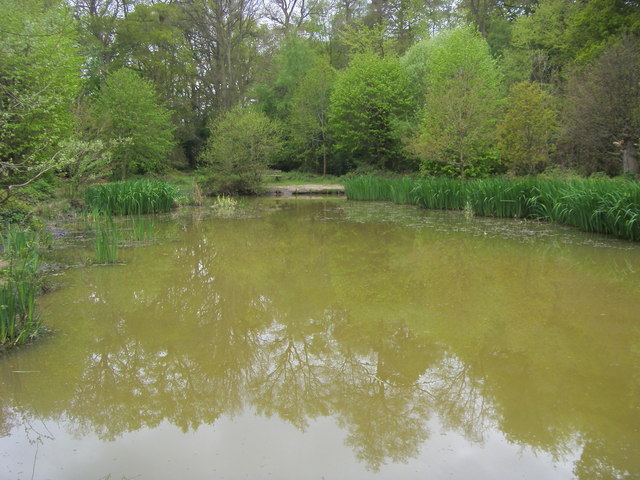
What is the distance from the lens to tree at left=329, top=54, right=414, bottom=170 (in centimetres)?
2178

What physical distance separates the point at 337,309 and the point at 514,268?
9.39 ft

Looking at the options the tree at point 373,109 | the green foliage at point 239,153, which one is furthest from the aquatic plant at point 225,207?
the tree at point 373,109

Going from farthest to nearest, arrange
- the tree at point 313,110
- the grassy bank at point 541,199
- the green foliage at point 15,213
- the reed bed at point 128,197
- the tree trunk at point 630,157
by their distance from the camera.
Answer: the tree at point 313,110
the tree trunk at point 630,157
the reed bed at point 128,197
the grassy bank at point 541,199
the green foliage at point 15,213

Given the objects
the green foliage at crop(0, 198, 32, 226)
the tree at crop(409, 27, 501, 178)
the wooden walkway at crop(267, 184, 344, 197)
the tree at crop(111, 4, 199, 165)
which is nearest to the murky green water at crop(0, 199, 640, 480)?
the green foliage at crop(0, 198, 32, 226)

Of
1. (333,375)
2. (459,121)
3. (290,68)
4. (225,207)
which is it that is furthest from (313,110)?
(333,375)

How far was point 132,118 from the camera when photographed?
67.2ft

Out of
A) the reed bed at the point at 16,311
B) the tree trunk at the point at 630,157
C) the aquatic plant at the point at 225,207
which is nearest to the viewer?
the reed bed at the point at 16,311

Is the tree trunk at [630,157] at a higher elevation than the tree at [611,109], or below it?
below

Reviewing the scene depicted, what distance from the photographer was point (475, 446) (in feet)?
8.07

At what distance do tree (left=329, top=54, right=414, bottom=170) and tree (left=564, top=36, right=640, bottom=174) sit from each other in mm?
8343

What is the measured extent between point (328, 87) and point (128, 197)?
52.0 feet

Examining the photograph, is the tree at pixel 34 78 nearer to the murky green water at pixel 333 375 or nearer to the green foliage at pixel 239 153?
the murky green water at pixel 333 375

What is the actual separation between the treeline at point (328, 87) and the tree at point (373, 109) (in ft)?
0.30

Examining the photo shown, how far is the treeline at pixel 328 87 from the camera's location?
41.5 ft
